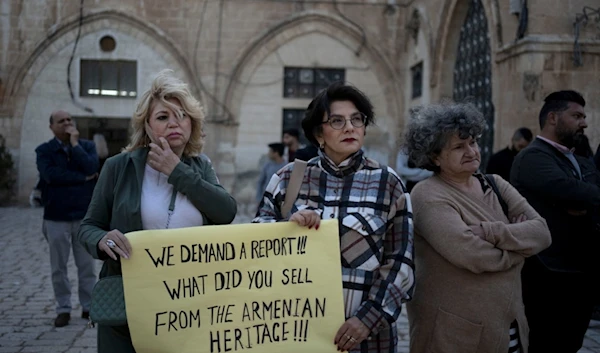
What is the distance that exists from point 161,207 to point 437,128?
134cm

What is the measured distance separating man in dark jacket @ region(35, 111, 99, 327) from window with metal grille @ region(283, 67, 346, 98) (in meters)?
11.1

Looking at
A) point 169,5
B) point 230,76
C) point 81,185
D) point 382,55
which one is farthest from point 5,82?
point 81,185

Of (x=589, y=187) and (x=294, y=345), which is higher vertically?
(x=589, y=187)

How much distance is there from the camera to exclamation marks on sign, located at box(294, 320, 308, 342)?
8.75 ft

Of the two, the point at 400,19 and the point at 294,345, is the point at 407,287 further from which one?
the point at 400,19

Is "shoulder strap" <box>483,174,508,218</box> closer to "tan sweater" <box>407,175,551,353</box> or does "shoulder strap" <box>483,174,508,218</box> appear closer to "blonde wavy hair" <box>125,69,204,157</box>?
"tan sweater" <box>407,175,551,353</box>

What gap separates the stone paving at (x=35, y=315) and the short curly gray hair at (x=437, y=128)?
2529 mm

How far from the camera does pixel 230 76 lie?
16734mm

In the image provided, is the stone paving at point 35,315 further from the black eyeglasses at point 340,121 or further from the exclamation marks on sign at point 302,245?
the black eyeglasses at point 340,121

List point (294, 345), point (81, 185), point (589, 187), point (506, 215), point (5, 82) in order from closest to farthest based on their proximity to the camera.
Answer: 1. point (294, 345)
2. point (506, 215)
3. point (589, 187)
4. point (81, 185)
5. point (5, 82)

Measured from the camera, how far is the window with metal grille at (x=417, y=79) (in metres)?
15.3

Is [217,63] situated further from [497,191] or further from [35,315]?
[497,191]

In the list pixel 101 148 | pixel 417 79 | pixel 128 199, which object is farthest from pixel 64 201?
pixel 417 79

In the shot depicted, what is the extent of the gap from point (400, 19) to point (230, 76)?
187 inches
